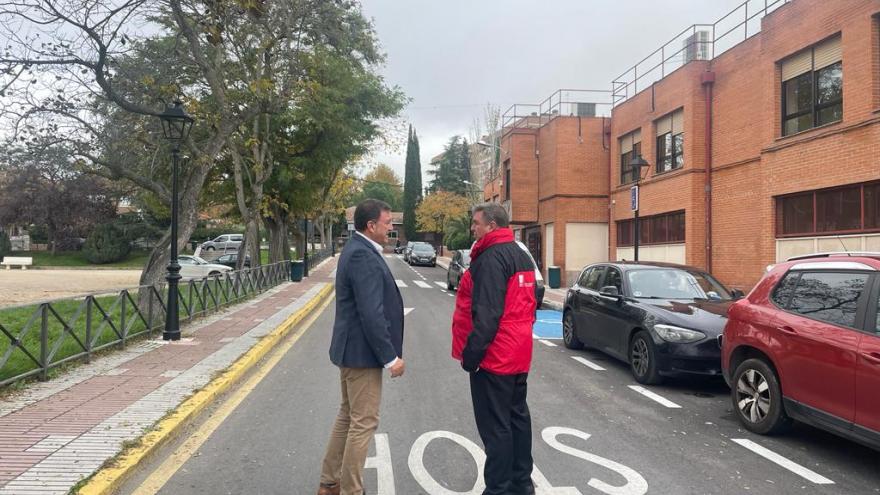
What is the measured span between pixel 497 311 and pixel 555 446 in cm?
213

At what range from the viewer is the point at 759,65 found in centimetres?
1630

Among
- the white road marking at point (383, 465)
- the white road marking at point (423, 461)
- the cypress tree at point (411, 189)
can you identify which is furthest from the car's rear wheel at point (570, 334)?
the cypress tree at point (411, 189)

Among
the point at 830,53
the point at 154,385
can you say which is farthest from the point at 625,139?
the point at 154,385

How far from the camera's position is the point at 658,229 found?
21625 mm

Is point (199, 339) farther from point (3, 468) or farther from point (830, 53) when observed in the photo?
point (830, 53)

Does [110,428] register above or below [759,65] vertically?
below

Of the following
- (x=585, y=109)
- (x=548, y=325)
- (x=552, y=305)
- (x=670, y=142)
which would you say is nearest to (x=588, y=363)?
(x=548, y=325)

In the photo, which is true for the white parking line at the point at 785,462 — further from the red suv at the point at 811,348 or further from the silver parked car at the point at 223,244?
the silver parked car at the point at 223,244

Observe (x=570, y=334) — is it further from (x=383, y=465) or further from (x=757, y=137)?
(x=757, y=137)

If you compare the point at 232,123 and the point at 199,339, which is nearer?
the point at 199,339

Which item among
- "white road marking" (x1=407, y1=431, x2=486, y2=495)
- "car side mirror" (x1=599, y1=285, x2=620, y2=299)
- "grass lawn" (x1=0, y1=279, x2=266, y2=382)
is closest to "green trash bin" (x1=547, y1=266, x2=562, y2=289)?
"car side mirror" (x1=599, y1=285, x2=620, y2=299)

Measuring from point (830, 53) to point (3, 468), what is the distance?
15721 millimetres

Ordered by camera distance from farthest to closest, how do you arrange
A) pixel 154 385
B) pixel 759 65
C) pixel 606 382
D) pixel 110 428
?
pixel 759 65
pixel 606 382
pixel 154 385
pixel 110 428

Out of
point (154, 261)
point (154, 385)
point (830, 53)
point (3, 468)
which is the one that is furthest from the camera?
point (830, 53)
